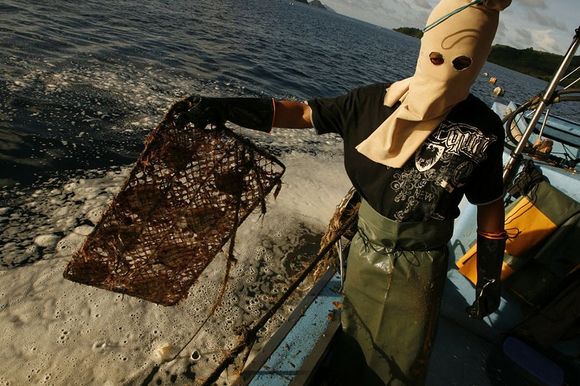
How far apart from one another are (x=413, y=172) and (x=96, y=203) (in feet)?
15.9

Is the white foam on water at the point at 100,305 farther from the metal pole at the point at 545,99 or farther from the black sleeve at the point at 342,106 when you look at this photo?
the metal pole at the point at 545,99

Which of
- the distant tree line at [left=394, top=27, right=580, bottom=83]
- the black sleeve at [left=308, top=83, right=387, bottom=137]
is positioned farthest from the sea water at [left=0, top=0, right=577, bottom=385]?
the distant tree line at [left=394, top=27, right=580, bottom=83]

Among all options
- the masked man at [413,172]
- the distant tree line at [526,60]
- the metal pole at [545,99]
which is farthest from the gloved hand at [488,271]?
the distant tree line at [526,60]

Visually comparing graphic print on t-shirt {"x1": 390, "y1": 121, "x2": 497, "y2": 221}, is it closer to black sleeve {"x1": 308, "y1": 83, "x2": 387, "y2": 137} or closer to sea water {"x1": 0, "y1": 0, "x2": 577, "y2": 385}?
black sleeve {"x1": 308, "y1": 83, "x2": 387, "y2": 137}

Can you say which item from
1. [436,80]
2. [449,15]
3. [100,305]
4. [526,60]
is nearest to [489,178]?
[436,80]

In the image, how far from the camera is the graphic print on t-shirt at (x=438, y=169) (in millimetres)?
1929

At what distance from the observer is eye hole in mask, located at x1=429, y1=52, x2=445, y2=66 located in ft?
6.15

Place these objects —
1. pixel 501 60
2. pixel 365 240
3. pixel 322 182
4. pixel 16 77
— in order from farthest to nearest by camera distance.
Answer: pixel 501 60, pixel 16 77, pixel 322 182, pixel 365 240

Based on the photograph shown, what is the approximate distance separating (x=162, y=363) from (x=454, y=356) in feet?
9.35

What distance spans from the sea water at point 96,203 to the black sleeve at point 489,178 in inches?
104

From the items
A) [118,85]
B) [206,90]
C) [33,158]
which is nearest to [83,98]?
[118,85]

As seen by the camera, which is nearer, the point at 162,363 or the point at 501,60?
the point at 162,363

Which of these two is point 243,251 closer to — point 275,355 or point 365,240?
point 275,355

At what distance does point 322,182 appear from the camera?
7578mm
